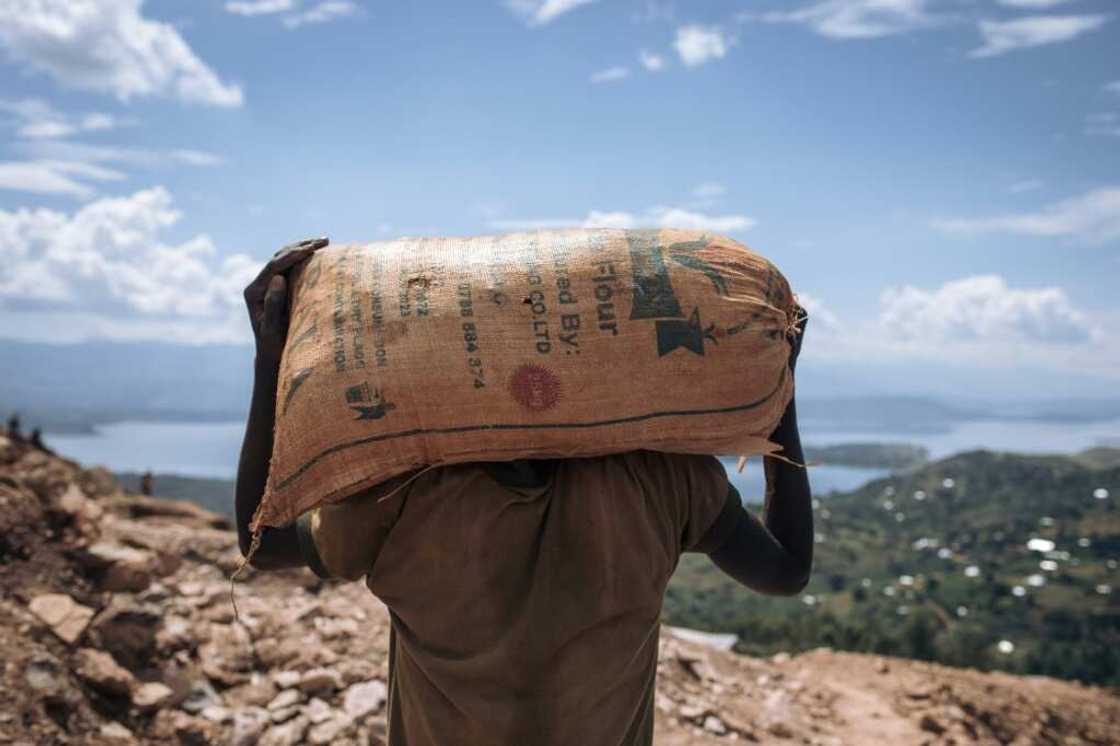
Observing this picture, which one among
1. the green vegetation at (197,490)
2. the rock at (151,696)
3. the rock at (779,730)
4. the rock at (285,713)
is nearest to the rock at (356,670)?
the rock at (285,713)

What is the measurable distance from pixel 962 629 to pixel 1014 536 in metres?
24.9

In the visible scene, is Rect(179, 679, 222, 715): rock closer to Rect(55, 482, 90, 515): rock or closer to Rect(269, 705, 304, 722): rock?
Rect(269, 705, 304, 722): rock

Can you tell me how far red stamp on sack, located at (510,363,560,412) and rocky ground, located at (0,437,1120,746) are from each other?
321cm

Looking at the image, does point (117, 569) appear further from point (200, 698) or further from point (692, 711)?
point (692, 711)

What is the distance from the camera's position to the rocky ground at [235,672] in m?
3.87

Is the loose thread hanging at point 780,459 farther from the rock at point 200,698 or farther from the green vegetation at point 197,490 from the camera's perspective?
the green vegetation at point 197,490

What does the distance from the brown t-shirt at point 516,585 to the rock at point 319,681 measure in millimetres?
3125

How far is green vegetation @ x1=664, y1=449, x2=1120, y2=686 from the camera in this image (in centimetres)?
3338

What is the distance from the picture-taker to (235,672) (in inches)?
175

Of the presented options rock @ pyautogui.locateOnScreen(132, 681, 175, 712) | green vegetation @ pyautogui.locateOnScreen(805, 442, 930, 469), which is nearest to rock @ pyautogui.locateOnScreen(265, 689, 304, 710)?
rock @ pyautogui.locateOnScreen(132, 681, 175, 712)

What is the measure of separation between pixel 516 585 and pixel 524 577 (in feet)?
0.06

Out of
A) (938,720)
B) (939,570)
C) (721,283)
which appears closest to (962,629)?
(939,570)

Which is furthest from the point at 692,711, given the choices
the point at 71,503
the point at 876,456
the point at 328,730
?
the point at 876,456

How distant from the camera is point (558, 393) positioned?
1449 mm
